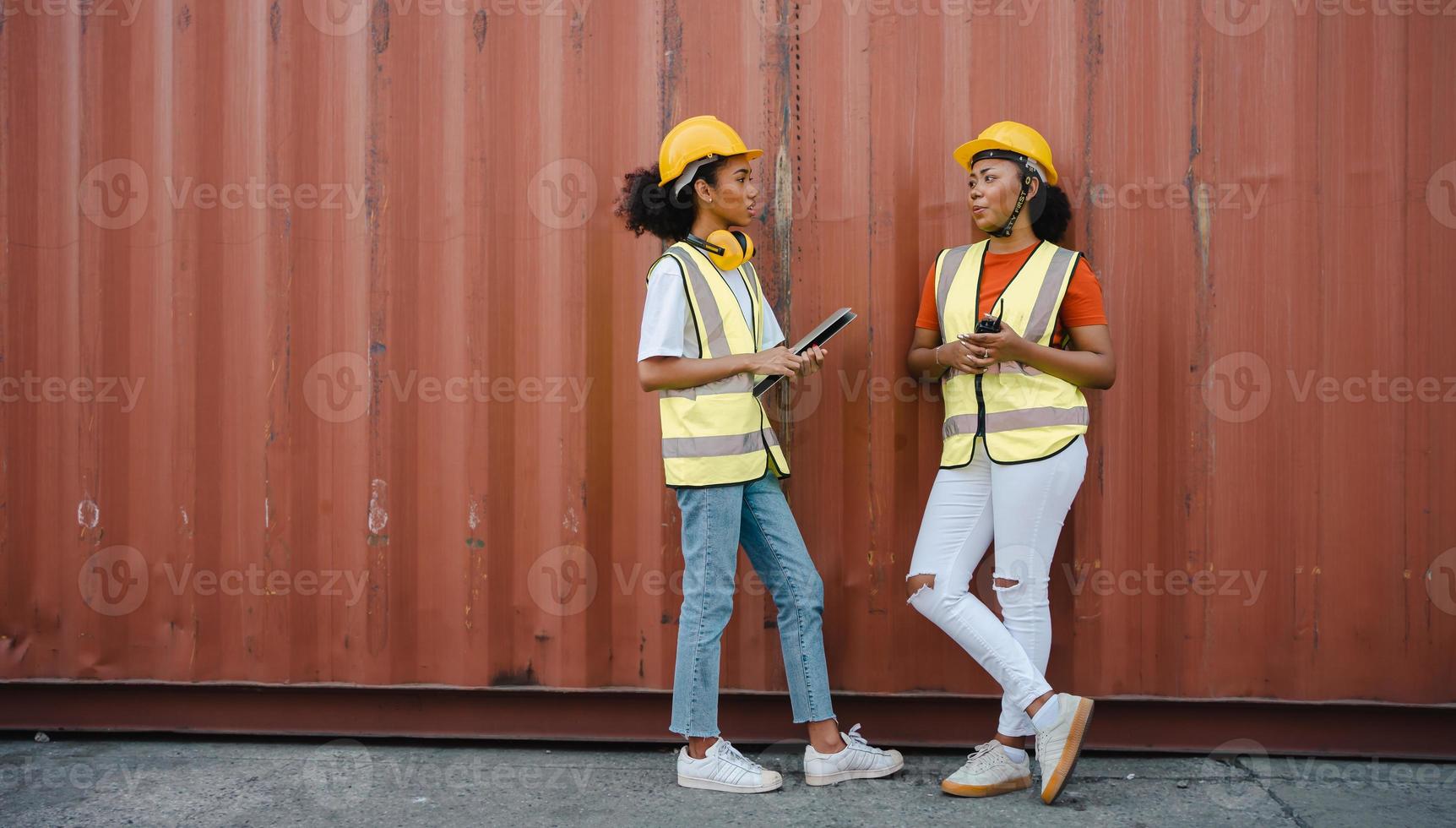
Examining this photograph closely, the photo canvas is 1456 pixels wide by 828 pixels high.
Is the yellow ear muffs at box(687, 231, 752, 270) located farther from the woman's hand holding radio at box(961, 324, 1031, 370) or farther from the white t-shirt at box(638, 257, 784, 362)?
the woman's hand holding radio at box(961, 324, 1031, 370)

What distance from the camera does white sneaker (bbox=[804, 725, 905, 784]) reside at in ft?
9.66

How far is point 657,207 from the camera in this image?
304 cm

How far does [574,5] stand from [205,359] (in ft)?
5.87

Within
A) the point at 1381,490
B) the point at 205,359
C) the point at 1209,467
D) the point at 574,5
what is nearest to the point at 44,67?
the point at 205,359

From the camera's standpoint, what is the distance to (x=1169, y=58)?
10.8 feet

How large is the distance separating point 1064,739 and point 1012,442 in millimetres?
840

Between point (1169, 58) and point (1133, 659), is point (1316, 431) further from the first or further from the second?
point (1169, 58)

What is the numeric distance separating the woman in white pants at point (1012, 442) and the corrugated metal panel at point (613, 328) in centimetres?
35

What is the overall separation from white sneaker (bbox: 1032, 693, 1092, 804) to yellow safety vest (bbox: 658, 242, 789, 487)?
3.55 ft

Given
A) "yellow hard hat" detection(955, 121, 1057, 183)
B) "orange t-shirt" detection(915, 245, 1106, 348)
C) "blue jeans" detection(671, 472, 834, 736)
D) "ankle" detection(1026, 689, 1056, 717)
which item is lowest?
"ankle" detection(1026, 689, 1056, 717)

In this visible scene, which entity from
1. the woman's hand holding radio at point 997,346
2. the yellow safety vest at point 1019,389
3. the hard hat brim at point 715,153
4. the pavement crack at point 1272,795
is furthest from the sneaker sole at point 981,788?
the hard hat brim at point 715,153

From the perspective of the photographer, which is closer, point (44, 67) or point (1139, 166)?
point (1139, 166)

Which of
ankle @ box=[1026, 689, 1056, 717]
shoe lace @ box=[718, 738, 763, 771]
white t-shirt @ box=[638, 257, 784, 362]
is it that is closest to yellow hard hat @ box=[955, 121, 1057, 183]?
white t-shirt @ box=[638, 257, 784, 362]

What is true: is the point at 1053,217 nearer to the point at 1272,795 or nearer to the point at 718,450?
the point at 718,450
